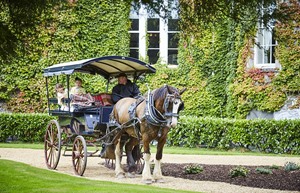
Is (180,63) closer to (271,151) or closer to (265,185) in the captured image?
(271,151)

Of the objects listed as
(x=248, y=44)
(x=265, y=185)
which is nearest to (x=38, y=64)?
(x=248, y=44)

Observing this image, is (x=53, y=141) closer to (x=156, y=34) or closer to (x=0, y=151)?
(x=0, y=151)

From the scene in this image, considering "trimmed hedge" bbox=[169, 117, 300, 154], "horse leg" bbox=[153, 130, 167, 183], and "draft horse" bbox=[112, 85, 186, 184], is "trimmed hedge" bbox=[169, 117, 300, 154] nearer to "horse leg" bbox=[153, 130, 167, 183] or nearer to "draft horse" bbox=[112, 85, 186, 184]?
"draft horse" bbox=[112, 85, 186, 184]

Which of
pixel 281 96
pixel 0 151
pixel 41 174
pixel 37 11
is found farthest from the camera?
pixel 281 96

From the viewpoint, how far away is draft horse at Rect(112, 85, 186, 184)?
12.9 m

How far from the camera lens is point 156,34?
25.9m

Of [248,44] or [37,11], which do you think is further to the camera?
[248,44]

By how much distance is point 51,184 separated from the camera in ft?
39.1

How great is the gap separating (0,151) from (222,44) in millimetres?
9231

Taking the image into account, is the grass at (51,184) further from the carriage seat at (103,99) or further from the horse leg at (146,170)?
the carriage seat at (103,99)

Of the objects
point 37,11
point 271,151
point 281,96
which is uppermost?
point 37,11

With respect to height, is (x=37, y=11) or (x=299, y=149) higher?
(x=37, y=11)

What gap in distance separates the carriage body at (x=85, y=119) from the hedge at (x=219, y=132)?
640 centimetres

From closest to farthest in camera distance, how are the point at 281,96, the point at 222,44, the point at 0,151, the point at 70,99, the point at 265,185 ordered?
1. the point at 265,185
2. the point at 70,99
3. the point at 0,151
4. the point at 281,96
5. the point at 222,44
